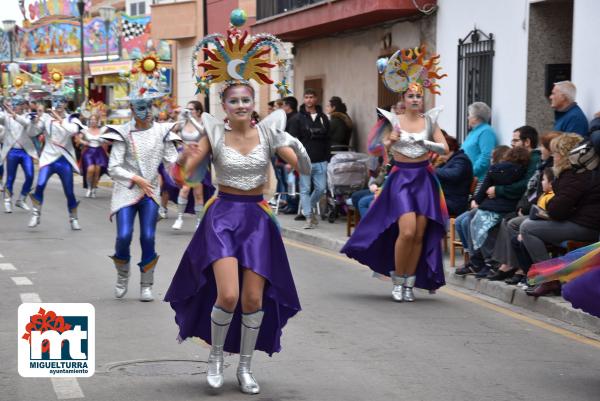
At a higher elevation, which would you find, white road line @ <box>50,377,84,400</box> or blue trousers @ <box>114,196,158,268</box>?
blue trousers @ <box>114,196,158,268</box>

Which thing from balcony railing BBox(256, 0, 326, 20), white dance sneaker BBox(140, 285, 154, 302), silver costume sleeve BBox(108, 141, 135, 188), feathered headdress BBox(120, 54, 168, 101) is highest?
balcony railing BBox(256, 0, 326, 20)

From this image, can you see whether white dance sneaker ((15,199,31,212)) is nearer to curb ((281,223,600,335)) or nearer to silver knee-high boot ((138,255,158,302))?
curb ((281,223,600,335))

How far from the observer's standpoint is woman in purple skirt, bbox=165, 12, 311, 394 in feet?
22.8

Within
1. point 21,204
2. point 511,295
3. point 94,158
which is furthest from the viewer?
point 94,158

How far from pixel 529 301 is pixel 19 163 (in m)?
12.3

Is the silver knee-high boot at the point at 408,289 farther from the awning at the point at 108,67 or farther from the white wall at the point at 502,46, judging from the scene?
the awning at the point at 108,67

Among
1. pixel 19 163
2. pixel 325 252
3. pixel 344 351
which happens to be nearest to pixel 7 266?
pixel 325 252

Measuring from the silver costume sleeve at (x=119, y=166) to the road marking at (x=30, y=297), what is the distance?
128 centimetres

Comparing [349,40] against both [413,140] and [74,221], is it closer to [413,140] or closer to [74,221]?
[74,221]

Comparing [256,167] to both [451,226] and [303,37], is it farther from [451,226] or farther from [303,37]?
[303,37]

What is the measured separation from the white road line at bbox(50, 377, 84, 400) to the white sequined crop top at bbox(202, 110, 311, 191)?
1476 mm

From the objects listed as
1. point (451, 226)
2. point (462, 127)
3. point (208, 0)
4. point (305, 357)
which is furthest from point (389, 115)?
point (208, 0)

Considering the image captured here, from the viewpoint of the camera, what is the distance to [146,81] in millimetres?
10844

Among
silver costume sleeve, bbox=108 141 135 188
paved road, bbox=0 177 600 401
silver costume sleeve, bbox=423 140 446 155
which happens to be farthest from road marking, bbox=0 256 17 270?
silver costume sleeve, bbox=423 140 446 155
